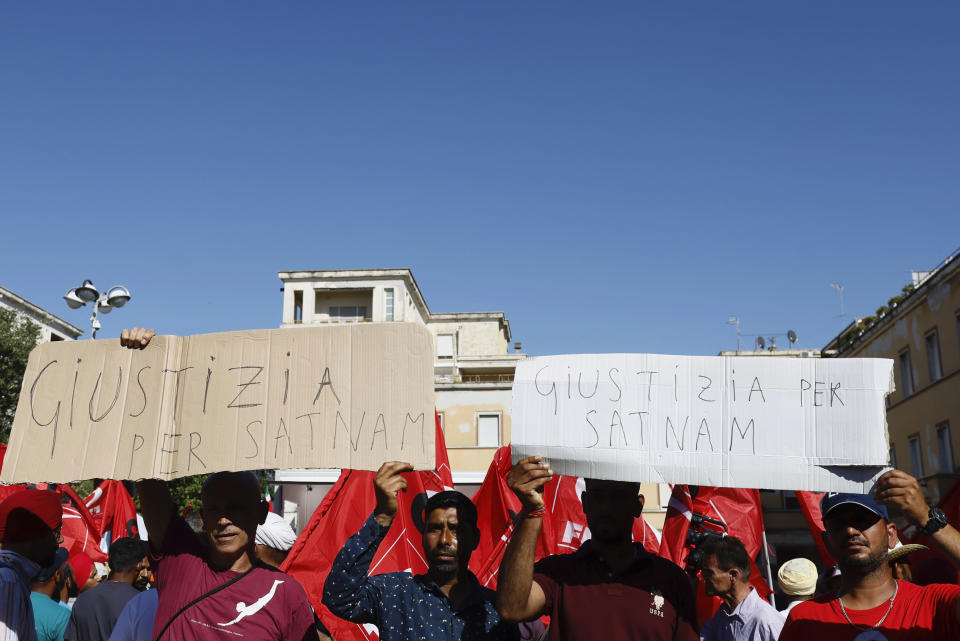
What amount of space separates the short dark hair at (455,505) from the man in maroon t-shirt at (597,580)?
40 cm

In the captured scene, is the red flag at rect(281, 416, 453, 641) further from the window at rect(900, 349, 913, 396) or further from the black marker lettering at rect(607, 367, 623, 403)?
the window at rect(900, 349, 913, 396)

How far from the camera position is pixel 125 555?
6074 mm

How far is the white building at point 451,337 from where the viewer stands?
1743 inches

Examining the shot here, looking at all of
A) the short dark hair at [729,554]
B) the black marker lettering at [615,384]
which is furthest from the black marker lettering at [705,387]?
the short dark hair at [729,554]

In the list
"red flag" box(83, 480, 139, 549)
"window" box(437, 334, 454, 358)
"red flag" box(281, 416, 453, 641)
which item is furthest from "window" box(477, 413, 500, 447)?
"red flag" box(281, 416, 453, 641)

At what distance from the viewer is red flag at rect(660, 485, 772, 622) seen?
670 cm

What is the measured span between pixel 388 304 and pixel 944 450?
40802mm

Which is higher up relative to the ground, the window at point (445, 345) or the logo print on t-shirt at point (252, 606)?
the window at point (445, 345)

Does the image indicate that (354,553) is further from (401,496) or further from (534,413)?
(401,496)

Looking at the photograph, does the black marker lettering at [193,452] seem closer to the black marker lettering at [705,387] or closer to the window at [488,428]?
the black marker lettering at [705,387]

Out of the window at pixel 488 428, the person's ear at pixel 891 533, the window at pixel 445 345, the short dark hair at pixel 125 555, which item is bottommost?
the short dark hair at pixel 125 555

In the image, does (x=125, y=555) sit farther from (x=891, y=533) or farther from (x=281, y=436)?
(x=891, y=533)

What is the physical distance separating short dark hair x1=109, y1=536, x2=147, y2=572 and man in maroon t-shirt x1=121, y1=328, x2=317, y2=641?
8.20 ft

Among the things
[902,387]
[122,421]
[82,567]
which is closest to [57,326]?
[902,387]
